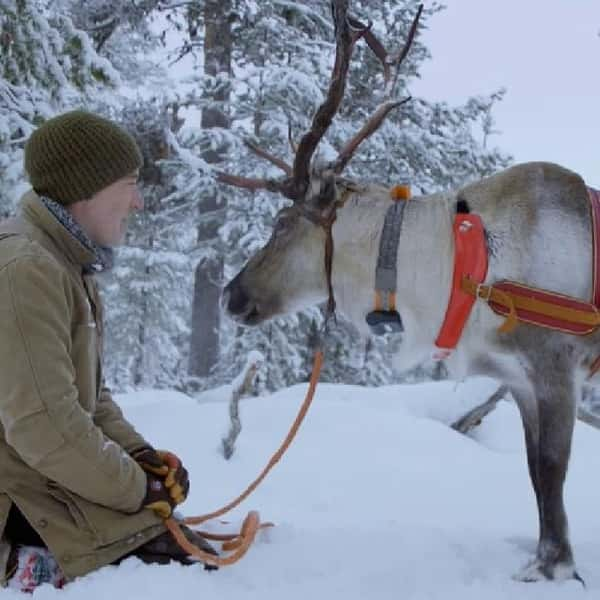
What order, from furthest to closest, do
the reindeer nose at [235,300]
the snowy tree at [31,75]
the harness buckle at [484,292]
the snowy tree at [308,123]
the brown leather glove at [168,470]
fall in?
the snowy tree at [308,123]
the snowy tree at [31,75]
the reindeer nose at [235,300]
the harness buckle at [484,292]
the brown leather glove at [168,470]

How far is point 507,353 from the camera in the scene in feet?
10.2

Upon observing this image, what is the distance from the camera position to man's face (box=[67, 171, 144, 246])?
2516 mm

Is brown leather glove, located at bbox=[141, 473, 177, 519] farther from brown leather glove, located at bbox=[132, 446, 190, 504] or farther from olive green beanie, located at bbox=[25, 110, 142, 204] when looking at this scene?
olive green beanie, located at bbox=[25, 110, 142, 204]

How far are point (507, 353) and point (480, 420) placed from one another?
476cm

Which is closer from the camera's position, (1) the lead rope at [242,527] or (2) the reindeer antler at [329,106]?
(1) the lead rope at [242,527]

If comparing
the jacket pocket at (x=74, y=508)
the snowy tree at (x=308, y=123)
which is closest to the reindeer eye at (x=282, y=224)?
the jacket pocket at (x=74, y=508)

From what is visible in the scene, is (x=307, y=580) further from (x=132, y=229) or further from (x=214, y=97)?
(x=132, y=229)

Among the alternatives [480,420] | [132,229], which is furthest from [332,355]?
[480,420]

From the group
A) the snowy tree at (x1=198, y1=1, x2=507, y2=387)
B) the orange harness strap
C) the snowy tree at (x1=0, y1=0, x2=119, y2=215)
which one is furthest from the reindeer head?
the snowy tree at (x1=198, y1=1, x2=507, y2=387)

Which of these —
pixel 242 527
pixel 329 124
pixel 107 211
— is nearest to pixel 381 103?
pixel 329 124

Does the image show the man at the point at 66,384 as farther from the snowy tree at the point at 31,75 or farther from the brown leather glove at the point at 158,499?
the snowy tree at the point at 31,75

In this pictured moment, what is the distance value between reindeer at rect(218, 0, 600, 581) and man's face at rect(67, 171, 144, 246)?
3.53 ft

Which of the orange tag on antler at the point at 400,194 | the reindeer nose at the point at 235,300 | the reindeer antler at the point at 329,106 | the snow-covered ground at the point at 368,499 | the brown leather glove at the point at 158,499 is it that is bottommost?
the snow-covered ground at the point at 368,499

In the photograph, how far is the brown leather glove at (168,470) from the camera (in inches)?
99.7
